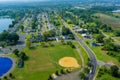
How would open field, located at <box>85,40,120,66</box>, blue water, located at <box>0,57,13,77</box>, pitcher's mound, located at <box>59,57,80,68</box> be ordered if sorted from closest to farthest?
blue water, located at <box>0,57,13,77</box> → pitcher's mound, located at <box>59,57,80,68</box> → open field, located at <box>85,40,120,66</box>

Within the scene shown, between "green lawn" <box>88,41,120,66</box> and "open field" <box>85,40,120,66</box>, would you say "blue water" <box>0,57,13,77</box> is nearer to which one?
"open field" <box>85,40,120,66</box>

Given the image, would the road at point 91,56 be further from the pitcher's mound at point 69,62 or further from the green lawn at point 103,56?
the pitcher's mound at point 69,62

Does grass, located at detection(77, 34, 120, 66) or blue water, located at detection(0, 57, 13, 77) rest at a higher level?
grass, located at detection(77, 34, 120, 66)

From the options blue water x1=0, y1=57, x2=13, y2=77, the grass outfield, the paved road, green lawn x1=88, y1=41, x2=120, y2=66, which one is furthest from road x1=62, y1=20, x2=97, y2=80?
blue water x1=0, y1=57, x2=13, y2=77

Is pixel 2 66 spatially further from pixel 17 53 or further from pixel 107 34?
pixel 107 34

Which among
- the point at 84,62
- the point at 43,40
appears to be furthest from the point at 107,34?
the point at 84,62

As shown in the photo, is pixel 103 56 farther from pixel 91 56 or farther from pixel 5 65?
pixel 5 65

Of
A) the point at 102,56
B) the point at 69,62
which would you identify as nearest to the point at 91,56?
the point at 102,56
